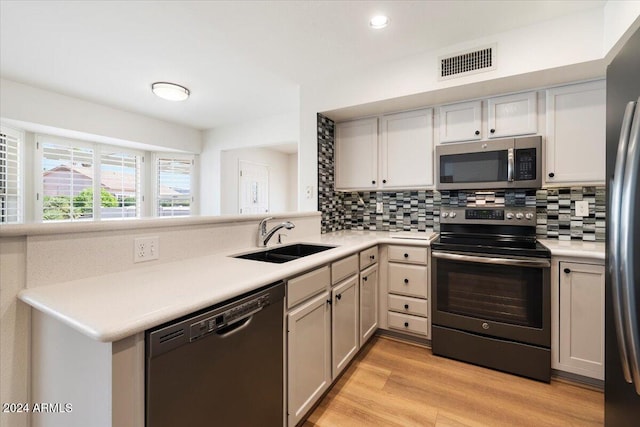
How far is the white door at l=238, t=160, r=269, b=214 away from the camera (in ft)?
17.8

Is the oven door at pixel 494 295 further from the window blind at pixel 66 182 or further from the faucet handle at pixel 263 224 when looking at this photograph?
the window blind at pixel 66 182

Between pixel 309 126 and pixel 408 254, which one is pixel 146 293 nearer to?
pixel 408 254

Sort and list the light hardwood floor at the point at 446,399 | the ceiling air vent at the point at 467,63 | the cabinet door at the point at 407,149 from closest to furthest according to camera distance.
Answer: the light hardwood floor at the point at 446,399, the ceiling air vent at the point at 467,63, the cabinet door at the point at 407,149

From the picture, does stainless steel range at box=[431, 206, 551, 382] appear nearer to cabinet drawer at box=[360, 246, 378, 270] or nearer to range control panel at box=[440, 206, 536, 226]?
range control panel at box=[440, 206, 536, 226]

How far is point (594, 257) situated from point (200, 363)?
223 centimetres

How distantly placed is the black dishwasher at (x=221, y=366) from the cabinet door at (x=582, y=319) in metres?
1.85

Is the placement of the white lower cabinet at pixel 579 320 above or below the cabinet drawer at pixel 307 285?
below

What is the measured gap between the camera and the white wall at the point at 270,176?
5.10 metres

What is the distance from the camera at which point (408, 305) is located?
2.38 metres

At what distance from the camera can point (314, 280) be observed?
156 cm

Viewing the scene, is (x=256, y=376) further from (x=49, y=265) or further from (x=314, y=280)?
(x=49, y=265)

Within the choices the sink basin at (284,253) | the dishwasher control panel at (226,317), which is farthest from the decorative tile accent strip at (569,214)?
the dishwasher control panel at (226,317)

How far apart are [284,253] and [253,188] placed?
3734mm

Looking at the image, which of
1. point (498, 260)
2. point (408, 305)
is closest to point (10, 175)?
point (408, 305)
